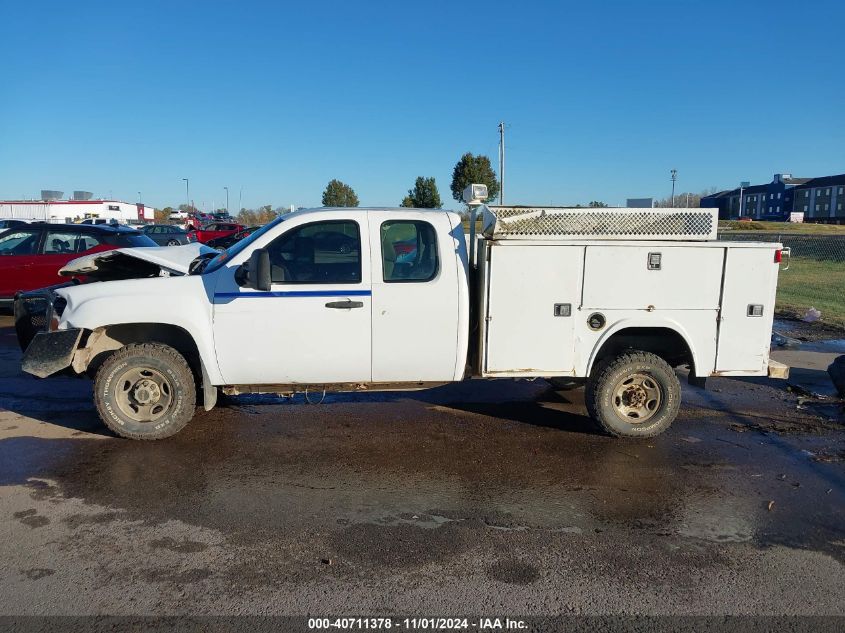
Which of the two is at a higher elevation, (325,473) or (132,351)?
(132,351)

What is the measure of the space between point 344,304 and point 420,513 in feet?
6.08

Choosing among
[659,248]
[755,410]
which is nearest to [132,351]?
[659,248]

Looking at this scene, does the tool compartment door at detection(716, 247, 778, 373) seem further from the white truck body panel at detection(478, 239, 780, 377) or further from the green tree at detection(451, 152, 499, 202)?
the green tree at detection(451, 152, 499, 202)

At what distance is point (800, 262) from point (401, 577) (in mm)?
23760

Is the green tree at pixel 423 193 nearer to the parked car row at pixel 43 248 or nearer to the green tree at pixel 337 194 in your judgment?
the green tree at pixel 337 194

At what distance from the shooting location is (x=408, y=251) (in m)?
5.52

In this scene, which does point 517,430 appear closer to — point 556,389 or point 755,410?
point 556,389

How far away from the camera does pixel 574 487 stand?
15.6 ft

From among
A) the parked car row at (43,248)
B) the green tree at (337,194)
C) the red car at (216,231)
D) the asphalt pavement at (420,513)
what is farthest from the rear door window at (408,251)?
the green tree at (337,194)

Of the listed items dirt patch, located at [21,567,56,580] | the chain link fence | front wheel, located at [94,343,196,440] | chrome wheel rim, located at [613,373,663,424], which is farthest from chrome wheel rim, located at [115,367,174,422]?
the chain link fence

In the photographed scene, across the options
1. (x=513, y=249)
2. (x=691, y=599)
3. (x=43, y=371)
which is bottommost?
(x=691, y=599)

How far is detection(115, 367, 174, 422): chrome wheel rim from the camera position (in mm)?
5496

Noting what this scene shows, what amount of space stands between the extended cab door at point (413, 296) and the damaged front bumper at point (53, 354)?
2521mm

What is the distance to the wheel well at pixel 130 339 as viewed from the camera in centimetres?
555
